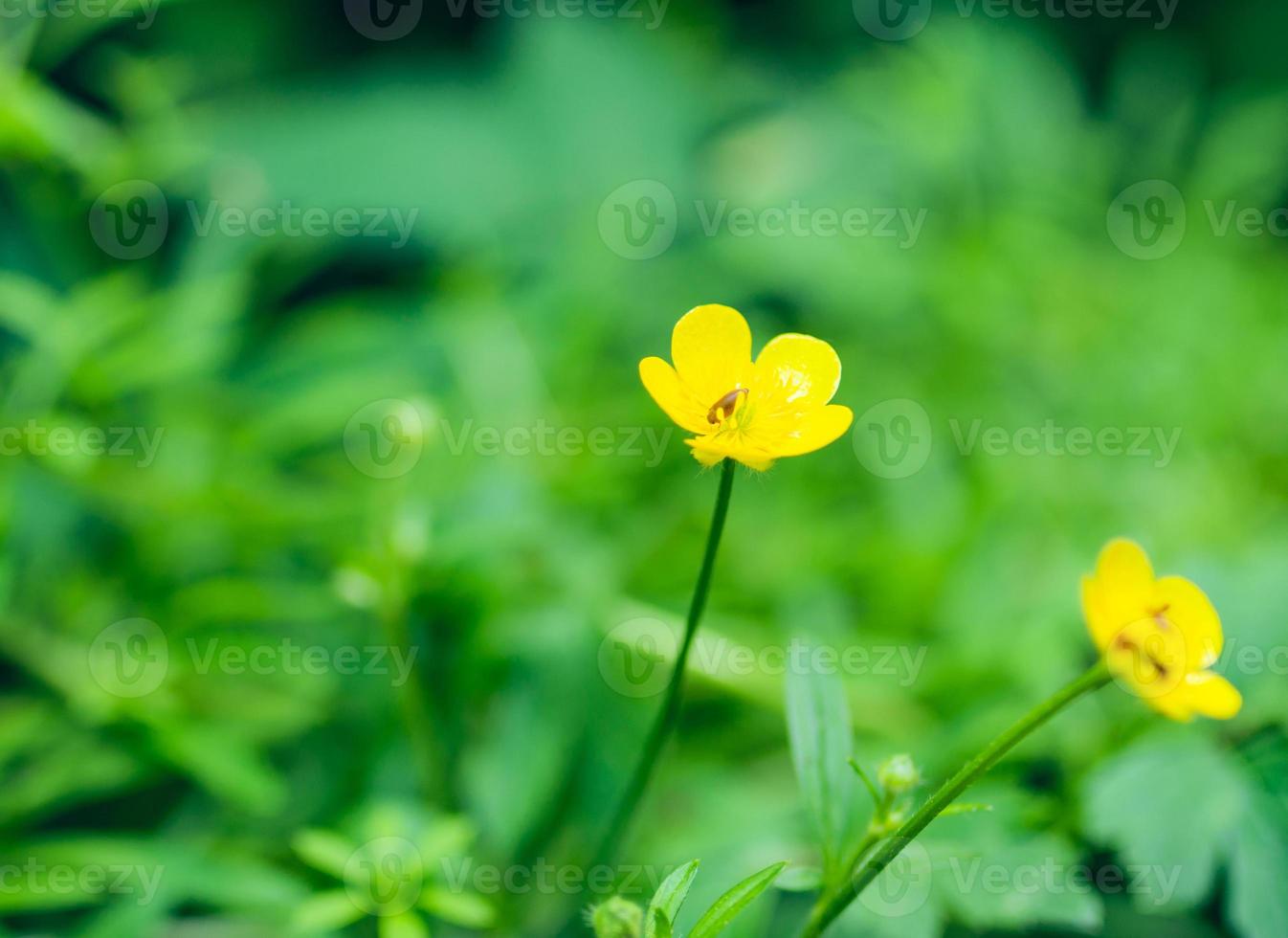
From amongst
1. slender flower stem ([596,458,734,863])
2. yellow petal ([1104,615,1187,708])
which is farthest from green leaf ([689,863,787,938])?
yellow petal ([1104,615,1187,708])

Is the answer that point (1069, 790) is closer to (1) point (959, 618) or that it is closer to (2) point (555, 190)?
(1) point (959, 618)

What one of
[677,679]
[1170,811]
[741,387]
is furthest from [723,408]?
[1170,811]

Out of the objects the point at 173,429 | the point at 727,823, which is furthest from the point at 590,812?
the point at 173,429

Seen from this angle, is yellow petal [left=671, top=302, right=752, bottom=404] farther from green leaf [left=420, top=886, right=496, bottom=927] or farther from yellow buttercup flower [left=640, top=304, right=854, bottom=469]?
green leaf [left=420, top=886, right=496, bottom=927]

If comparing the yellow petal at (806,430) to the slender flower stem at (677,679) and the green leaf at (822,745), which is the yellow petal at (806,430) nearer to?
the slender flower stem at (677,679)

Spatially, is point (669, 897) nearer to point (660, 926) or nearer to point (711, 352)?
point (660, 926)

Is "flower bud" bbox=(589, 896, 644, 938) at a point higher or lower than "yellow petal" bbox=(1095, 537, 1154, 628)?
lower
